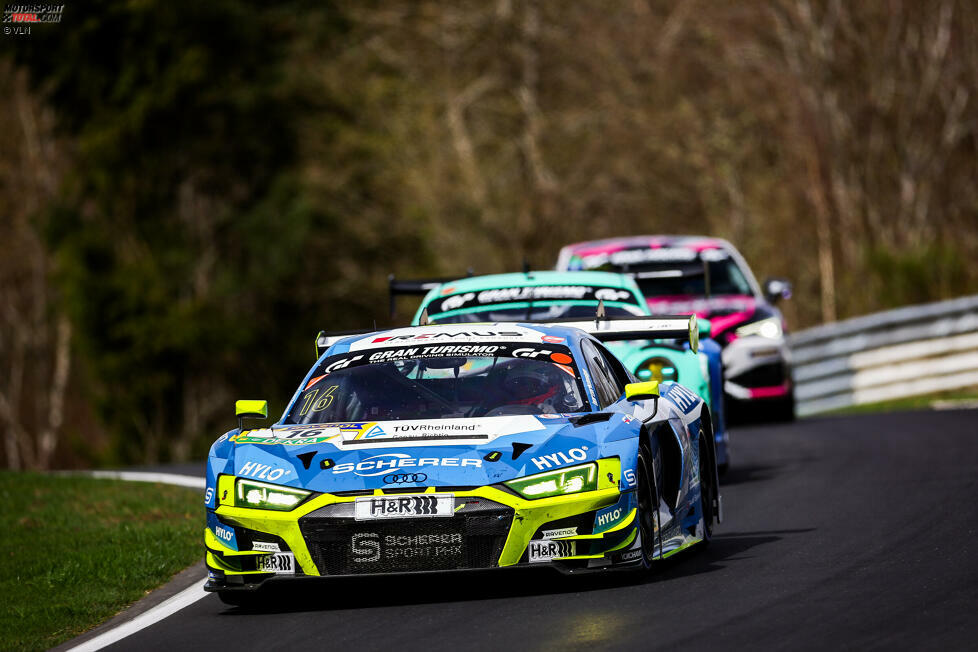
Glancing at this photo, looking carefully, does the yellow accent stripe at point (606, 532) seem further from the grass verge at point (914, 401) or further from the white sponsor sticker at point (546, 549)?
the grass verge at point (914, 401)

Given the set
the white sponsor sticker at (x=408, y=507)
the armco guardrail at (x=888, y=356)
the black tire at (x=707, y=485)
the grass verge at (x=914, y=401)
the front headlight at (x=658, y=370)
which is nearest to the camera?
the white sponsor sticker at (x=408, y=507)

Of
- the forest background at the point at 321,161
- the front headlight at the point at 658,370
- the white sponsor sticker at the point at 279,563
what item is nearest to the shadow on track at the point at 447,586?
the white sponsor sticker at the point at 279,563

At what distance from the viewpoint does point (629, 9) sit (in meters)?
44.3

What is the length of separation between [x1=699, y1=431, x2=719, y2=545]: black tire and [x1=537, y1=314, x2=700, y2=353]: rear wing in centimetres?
73

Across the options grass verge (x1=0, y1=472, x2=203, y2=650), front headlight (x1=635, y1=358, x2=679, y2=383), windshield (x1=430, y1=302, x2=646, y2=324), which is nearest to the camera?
grass verge (x1=0, y1=472, x2=203, y2=650)

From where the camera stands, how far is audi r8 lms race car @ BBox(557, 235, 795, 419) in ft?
59.2

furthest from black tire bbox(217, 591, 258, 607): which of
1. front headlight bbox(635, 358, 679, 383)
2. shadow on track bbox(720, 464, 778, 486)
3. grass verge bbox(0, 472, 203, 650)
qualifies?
shadow on track bbox(720, 464, 778, 486)

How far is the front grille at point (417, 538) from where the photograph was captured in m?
7.90

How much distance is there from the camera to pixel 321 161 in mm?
41719

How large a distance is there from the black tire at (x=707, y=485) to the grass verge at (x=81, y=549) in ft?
9.44

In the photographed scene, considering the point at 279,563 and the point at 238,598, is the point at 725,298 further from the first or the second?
the point at 279,563

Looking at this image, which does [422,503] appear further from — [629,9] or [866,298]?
[629,9]

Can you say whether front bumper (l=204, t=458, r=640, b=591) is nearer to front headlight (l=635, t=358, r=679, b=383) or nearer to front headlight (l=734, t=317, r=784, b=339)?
front headlight (l=635, t=358, r=679, b=383)

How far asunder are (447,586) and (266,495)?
1.10m
